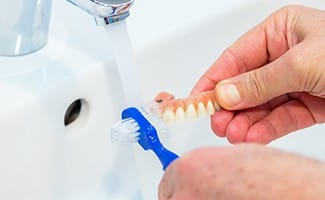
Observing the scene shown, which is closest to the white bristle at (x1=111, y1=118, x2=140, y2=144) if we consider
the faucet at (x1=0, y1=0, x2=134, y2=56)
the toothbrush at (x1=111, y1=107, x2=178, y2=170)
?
the toothbrush at (x1=111, y1=107, x2=178, y2=170)

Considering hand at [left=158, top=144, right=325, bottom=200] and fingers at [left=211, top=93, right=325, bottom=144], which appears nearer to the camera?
hand at [left=158, top=144, right=325, bottom=200]

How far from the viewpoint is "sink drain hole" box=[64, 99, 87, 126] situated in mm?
502

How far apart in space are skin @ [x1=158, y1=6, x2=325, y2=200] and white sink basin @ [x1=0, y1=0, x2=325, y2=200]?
0.18 feet

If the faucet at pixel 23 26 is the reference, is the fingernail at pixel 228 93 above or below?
below

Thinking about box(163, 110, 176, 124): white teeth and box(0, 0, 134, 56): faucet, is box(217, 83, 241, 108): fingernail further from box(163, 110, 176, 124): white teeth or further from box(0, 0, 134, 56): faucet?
box(0, 0, 134, 56): faucet

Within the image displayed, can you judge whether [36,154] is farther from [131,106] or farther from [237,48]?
[237,48]

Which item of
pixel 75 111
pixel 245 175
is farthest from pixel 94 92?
pixel 245 175

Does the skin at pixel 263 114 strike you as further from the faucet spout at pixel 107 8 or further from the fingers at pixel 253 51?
the faucet spout at pixel 107 8

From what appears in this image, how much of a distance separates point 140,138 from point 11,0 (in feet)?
0.48

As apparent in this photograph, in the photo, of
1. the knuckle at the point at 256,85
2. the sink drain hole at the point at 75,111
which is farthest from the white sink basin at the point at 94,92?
the knuckle at the point at 256,85

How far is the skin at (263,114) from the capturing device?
11.6 inches

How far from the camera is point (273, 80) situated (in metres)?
0.45

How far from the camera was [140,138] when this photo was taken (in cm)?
47

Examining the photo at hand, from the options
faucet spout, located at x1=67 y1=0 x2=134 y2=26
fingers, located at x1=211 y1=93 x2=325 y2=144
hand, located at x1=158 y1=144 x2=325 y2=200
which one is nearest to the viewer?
hand, located at x1=158 y1=144 x2=325 y2=200
